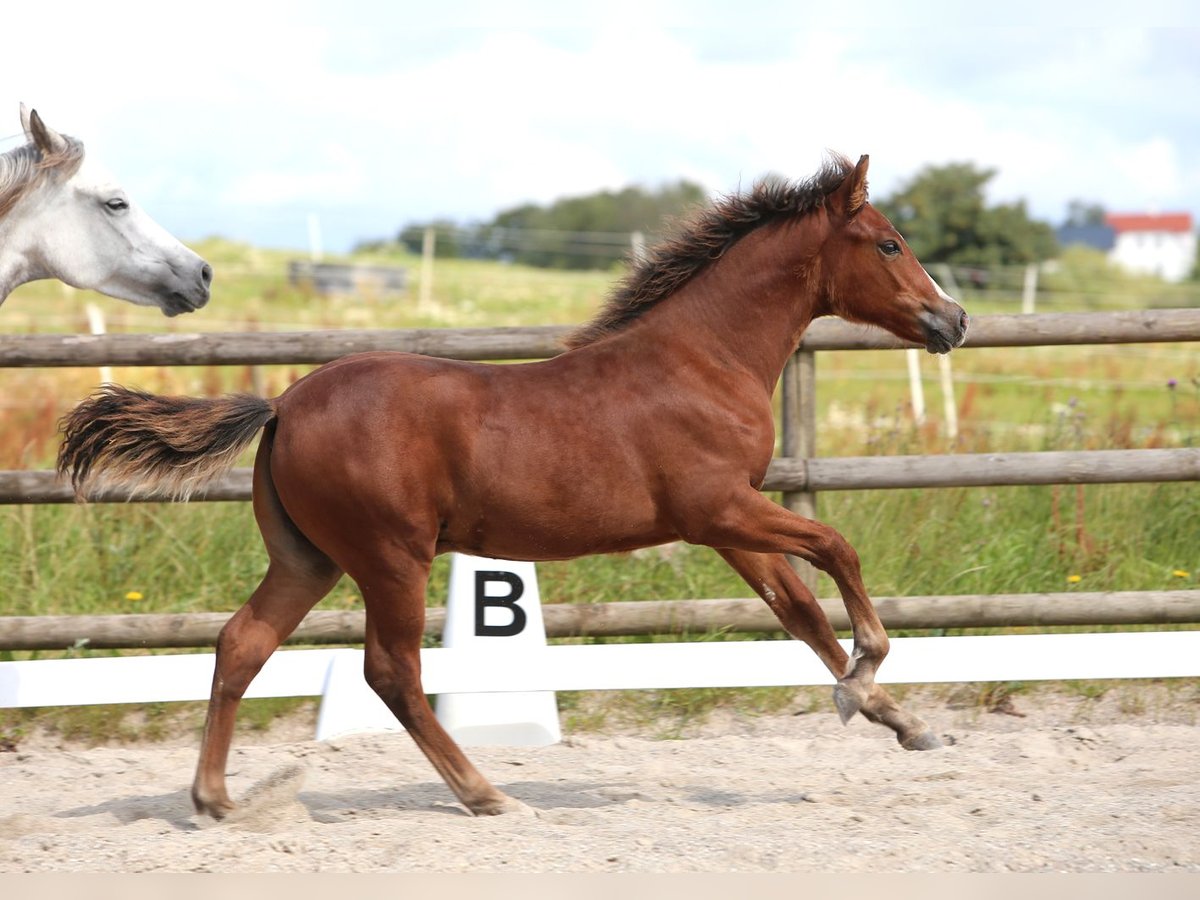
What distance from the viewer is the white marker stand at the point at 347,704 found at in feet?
15.4

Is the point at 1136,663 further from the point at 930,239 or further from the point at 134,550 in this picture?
the point at 930,239

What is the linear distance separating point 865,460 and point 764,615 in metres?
0.74

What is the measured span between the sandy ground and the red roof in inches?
3545

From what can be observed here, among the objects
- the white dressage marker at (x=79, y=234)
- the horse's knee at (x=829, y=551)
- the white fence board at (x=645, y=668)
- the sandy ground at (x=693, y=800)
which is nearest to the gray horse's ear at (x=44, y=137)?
the white dressage marker at (x=79, y=234)

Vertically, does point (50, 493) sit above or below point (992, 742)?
above

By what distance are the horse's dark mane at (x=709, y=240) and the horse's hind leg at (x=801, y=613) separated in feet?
2.69

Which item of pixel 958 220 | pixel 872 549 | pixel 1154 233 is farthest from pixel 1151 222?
pixel 872 549

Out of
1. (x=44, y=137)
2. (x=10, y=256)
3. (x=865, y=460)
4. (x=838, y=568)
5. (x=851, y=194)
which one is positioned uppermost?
(x=44, y=137)

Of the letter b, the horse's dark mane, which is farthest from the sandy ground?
the horse's dark mane

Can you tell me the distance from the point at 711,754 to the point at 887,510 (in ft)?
6.30

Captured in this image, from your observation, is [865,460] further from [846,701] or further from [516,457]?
[516,457]

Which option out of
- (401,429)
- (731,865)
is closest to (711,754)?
(731,865)

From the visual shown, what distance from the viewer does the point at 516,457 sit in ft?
11.9

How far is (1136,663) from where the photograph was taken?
456 centimetres
